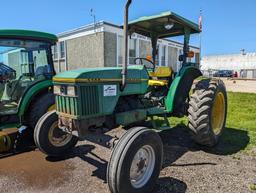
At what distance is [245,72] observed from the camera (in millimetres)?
39188

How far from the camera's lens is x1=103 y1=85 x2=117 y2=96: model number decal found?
3.21m

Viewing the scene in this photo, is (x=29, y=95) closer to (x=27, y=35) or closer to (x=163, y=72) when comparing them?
(x=27, y=35)

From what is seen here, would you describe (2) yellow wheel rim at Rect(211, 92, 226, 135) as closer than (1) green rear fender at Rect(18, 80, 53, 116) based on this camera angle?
No

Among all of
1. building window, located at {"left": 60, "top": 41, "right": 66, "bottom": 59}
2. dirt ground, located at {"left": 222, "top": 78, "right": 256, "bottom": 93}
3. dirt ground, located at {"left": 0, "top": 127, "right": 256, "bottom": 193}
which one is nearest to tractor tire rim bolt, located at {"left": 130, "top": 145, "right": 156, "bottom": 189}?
dirt ground, located at {"left": 0, "top": 127, "right": 256, "bottom": 193}

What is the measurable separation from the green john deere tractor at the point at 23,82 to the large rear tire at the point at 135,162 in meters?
2.56

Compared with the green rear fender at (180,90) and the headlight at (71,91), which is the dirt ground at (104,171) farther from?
the headlight at (71,91)

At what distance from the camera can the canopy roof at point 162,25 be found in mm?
4387

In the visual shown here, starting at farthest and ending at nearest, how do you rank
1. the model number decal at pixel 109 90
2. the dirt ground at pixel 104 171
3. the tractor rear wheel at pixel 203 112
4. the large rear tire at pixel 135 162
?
the tractor rear wheel at pixel 203 112 < the model number decal at pixel 109 90 < the dirt ground at pixel 104 171 < the large rear tire at pixel 135 162

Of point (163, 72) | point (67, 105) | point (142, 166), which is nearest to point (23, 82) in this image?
point (67, 105)

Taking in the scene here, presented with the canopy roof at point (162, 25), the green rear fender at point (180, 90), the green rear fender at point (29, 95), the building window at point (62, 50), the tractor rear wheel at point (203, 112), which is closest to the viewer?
the tractor rear wheel at point (203, 112)

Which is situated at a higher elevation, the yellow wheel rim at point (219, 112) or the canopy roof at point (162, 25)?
the canopy roof at point (162, 25)

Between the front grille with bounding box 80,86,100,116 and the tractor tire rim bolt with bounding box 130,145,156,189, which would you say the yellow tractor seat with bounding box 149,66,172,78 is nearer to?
the front grille with bounding box 80,86,100,116

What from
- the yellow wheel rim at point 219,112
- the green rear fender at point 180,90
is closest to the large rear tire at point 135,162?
the green rear fender at point 180,90

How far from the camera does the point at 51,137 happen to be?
395 centimetres
